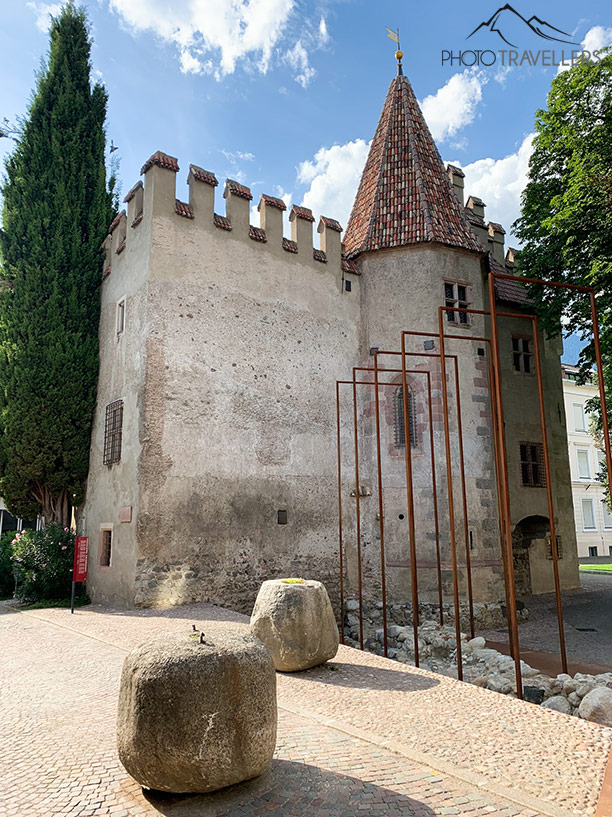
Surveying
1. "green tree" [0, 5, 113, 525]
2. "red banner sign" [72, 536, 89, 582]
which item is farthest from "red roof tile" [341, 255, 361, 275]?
"red banner sign" [72, 536, 89, 582]

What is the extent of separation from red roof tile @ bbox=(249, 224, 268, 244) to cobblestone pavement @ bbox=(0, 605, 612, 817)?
36.0 ft

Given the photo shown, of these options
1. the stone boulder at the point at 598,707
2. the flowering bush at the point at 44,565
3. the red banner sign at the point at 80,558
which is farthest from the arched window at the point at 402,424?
the stone boulder at the point at 598,707

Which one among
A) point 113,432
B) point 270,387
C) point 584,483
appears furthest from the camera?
point 584,483

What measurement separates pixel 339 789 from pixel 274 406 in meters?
11.3

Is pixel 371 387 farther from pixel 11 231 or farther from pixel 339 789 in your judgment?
pixel 339 789

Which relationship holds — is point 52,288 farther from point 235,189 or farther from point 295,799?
point 295,799

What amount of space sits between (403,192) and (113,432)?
10698 mm

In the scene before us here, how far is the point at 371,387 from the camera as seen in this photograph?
16781 mm

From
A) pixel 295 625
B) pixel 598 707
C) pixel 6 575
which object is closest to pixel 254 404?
pixel 295 625

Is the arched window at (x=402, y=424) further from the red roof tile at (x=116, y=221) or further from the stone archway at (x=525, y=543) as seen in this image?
the red roof tile at (x=116, y=221)

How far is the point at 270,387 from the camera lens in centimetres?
1505

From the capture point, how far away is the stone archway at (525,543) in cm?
1923

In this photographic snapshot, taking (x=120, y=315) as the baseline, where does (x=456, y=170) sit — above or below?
above

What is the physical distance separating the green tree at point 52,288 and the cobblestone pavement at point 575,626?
1178cm
